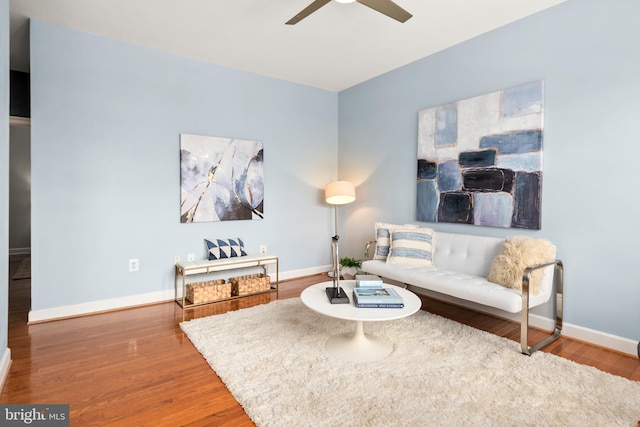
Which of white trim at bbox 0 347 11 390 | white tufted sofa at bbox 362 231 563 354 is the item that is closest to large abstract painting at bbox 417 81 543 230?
white tufted sofa at bbox 362 231 563 354

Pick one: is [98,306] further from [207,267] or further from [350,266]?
[350,266]

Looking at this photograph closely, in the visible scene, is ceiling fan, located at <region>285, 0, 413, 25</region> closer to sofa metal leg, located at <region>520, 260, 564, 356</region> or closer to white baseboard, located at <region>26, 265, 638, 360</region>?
sofa metal leg, located at <region>520, 260, 564, 356</region>

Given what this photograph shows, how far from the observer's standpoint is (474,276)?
10.3 ft

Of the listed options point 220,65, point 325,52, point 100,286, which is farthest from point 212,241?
point 325,52

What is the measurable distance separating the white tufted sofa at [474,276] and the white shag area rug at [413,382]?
33cm

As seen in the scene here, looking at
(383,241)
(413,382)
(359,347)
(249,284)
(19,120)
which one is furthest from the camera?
(249,284)

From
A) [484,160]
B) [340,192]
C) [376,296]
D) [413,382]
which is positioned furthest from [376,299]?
[340,192]

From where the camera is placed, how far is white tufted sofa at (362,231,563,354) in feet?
8.30

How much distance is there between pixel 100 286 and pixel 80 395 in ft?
5.49

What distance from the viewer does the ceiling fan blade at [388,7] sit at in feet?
7.51

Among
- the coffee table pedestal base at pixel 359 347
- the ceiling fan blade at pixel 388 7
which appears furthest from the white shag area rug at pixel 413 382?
the ceiling fan blade at pixel 388 7

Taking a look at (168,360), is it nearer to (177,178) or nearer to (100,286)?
(100,286)

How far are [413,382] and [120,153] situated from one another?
3415mm

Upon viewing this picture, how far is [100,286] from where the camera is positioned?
135 inches
